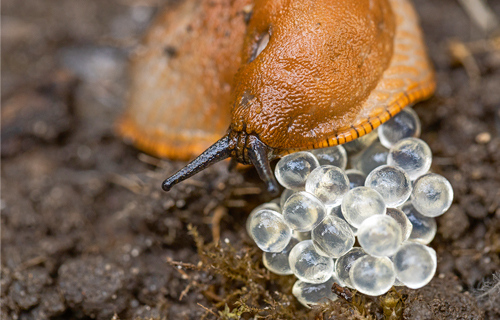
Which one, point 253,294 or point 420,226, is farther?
point 253,294

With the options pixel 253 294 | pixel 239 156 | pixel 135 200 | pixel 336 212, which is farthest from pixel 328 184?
pixel 135 200

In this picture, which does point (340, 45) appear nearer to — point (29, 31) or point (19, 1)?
point (29, 31)

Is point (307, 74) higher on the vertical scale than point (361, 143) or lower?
higher

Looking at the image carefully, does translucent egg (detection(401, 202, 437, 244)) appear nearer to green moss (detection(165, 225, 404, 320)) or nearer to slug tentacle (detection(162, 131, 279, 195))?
green moss (detection(165, 225, 404, 320))

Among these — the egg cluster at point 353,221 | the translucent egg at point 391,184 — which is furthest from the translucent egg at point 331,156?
the translucent egg at point 391,184

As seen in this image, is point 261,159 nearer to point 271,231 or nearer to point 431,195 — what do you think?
point 271,231

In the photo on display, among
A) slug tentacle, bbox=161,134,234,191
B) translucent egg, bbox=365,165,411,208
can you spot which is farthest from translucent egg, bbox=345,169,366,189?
slug tentacle, bbox=161,134,234,191
